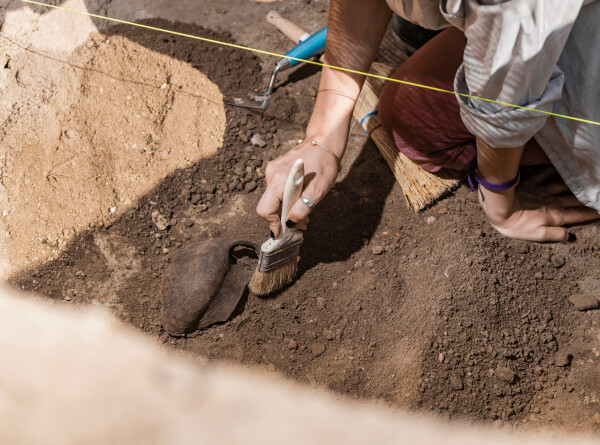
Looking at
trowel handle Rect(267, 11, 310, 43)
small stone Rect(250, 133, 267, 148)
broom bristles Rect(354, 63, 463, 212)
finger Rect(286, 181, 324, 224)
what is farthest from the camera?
trowel handle Rect(267, 11, 310, 43)

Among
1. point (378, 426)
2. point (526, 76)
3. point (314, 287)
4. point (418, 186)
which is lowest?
point (378, 426)

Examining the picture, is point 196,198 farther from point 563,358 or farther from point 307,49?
point 563,358

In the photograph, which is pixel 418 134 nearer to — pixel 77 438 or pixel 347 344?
pixel 347 344

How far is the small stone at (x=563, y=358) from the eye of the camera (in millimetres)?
1543

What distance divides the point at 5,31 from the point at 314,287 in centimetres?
161

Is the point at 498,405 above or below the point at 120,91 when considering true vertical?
below

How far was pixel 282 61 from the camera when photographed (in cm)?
204

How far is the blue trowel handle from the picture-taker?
2002 millimetres

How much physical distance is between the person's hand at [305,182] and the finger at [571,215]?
2.42 ft

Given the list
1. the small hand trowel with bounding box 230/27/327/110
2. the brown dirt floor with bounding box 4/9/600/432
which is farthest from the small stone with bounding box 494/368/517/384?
the small hand trowel with bounding box 230/27/327/110

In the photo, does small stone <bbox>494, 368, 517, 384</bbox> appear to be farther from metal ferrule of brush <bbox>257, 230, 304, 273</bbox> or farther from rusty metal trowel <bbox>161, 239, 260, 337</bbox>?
rusty metal trowel <bbox>161, 239, 260, 337</bbox>

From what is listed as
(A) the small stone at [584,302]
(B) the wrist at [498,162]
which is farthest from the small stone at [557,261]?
(B) the wrist at [498,162]

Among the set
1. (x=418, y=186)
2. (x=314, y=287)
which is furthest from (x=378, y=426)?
(x=418, y=186)

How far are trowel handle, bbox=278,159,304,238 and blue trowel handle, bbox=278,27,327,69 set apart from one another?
766 mm
